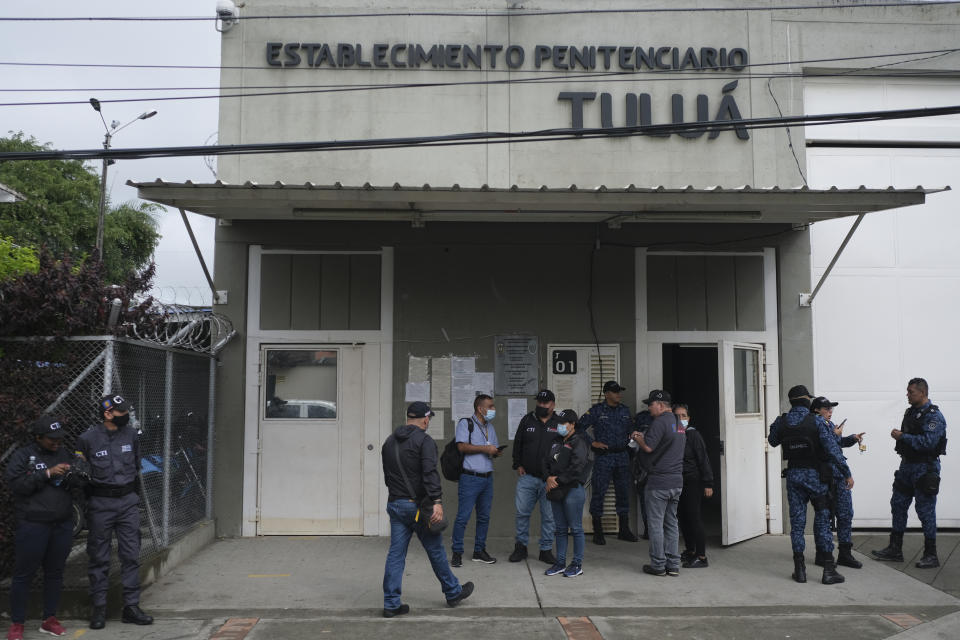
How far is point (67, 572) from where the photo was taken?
22.9 feet

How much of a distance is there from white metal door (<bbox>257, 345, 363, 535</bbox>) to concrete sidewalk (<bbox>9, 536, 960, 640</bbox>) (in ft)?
2.36

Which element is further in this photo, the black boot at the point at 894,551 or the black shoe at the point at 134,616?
the black boot at the point at 894,551

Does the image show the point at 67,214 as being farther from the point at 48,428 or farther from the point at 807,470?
the point at 807,470

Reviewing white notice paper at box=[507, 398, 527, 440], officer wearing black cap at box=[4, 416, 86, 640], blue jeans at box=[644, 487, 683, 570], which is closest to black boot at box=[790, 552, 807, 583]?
blue jeans at box=[644, 487, 683, 570]

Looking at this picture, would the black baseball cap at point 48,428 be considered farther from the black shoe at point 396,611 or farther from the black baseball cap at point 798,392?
the black baseball cap at point 798,392

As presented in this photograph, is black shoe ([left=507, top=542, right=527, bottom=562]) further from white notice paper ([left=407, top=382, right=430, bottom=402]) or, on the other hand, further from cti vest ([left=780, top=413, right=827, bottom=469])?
cti vest ([left=780, top=413, right=827, bottom=469])

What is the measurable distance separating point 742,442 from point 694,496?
1.36 meters

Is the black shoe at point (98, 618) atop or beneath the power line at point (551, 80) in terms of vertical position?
beneath

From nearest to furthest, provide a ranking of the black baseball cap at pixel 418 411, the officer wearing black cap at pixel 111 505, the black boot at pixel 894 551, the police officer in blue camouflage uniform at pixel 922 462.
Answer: the officer wearing black cap at pixel 111 505 < the black baseball cap at pixel 418 411 < the police officer in blue camouflage uniform at pixel 922 462 < the black boot at pixel 894 551

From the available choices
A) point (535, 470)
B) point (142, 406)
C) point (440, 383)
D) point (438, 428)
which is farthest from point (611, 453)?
point (142, 406)

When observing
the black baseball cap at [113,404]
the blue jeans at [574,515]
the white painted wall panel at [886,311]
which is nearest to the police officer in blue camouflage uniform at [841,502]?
the white painted wall panel at [886,311]

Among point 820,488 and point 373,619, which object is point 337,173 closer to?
point 373,619

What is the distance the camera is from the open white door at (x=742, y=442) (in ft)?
29.1

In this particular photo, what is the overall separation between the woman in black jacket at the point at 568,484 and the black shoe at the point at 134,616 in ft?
12.1
